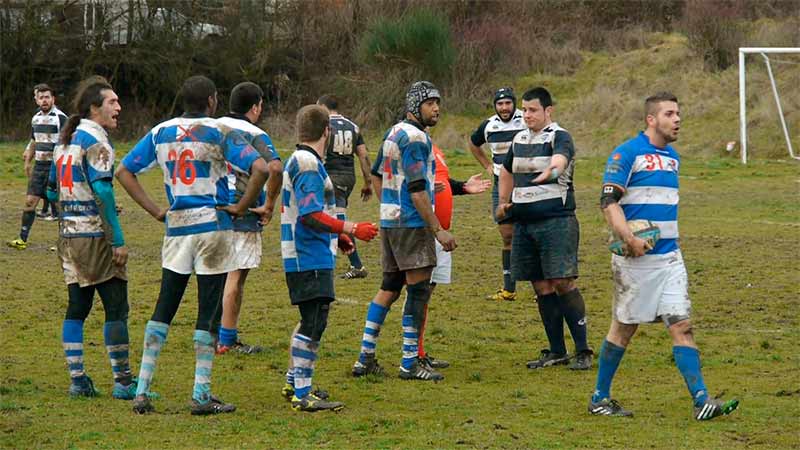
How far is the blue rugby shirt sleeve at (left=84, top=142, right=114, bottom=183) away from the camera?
7.80 metres

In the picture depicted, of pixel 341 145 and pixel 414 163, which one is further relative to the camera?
pixel 341 145

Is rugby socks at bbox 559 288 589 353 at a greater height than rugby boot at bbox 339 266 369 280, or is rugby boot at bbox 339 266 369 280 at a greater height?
rugby socks at bbox 559 288 589 353

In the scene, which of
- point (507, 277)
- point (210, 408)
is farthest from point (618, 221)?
point (507, 277)

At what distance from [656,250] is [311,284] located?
2109mm

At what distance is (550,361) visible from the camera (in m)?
9.49

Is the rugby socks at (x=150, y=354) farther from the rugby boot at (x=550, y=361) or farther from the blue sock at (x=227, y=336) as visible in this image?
the rugby boot at (x=550, y=361)

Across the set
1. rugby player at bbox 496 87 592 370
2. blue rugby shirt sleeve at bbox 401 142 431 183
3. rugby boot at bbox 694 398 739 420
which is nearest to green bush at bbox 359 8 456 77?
rugby player at bbox 496 87 592 370

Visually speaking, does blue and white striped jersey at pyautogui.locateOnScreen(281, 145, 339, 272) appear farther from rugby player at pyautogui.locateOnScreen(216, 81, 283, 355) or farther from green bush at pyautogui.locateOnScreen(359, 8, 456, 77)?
green bush at pyautogui.locateOnScreen(359, 8, 456, 77)

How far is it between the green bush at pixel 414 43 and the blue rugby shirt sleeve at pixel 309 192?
29.1m

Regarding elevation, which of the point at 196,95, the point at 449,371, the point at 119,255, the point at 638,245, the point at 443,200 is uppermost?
the point at 196,95

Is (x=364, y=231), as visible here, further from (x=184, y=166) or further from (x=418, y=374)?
(x=418, y=374)

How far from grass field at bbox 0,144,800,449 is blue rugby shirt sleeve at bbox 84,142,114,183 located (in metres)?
1.44

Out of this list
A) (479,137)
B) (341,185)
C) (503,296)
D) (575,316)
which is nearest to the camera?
(575,316)

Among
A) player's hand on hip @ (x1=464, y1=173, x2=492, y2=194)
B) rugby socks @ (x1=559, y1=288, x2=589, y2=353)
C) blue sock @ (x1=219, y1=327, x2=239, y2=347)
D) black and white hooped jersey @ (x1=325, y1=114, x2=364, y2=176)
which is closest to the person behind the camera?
player's hand on hip @ (x1=464, y1=173, x2=492, y2=194)
